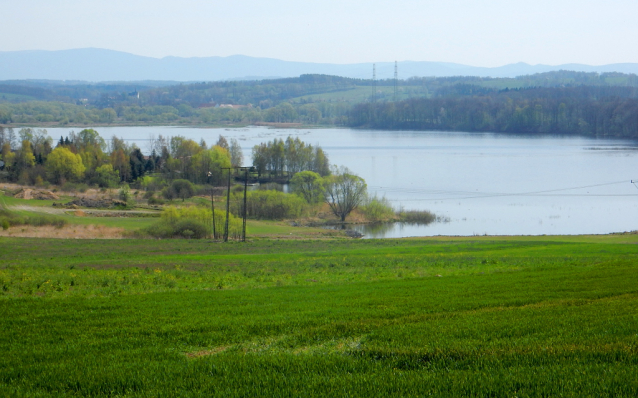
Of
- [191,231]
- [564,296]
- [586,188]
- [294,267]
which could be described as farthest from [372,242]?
[586,188]

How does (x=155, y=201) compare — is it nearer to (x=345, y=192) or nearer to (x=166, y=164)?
(x=166, y=164)

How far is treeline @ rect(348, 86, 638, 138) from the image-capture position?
150625mm

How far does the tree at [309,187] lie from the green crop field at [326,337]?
183ft

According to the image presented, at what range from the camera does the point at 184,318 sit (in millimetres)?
10438

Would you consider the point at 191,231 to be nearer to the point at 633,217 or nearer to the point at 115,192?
the point at 115,192

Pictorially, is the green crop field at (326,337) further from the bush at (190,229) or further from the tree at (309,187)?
the tree at (309,187)

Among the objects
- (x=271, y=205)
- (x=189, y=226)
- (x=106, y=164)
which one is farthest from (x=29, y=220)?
(x=106, y=164)

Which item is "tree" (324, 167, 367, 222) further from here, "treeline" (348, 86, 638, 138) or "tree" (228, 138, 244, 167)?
"treeline" (348, 86, 638, 138)

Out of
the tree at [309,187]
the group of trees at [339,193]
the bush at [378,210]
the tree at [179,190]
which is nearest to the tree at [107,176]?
the tree at [179,190]

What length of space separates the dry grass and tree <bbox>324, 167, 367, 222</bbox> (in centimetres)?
2722

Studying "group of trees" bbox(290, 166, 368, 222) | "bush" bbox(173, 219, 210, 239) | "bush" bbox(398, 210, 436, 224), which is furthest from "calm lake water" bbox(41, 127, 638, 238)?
"bush" bbox(173, 219, 210, 239)

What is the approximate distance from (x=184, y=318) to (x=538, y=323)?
6054 mm

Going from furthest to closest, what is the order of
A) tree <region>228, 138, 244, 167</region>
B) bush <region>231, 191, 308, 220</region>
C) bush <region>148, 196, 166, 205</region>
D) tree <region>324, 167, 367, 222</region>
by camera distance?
tree <region>228, 138, 244, 167</region>
bush <region>148, 196, 166, 205</region>
bush <region>231, 191, 308, 220</region>
tree <region>324, 167, 367, 222</region>

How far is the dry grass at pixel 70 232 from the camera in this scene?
46.3 metres
